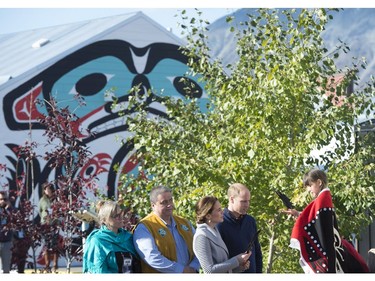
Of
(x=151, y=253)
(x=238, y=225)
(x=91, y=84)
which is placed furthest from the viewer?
(x=91, y=84)

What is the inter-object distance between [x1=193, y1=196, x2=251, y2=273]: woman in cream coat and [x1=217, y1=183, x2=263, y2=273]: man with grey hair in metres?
0.23

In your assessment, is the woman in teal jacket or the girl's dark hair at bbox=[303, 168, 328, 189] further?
the girl's dark hair at bbox=[303, 168, 328, 189]

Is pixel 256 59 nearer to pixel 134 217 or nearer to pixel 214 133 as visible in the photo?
pixel 214 133

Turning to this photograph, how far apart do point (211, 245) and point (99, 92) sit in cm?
1657

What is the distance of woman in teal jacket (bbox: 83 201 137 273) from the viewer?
27.6 ft

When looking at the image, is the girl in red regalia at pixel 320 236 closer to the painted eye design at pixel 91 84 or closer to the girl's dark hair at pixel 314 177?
the girl's dark hair at pixel 314 177

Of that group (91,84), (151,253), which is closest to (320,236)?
(151,253)

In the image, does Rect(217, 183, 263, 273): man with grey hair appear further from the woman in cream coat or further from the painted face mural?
the painted face mural

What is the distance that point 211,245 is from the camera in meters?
8.67

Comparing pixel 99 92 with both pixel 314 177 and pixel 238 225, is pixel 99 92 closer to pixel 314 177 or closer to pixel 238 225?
pixel 238 225

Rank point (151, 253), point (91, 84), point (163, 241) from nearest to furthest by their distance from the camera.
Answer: point (151, 253) → point (163, 241) → point (91, 84)

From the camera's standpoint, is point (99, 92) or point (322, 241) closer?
point (322, 241)

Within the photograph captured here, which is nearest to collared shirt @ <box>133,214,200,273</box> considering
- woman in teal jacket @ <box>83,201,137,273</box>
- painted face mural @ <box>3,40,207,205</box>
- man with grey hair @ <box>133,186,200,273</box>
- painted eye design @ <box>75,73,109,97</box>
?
man with grey hair @ <box>133,186,200,273</box>
